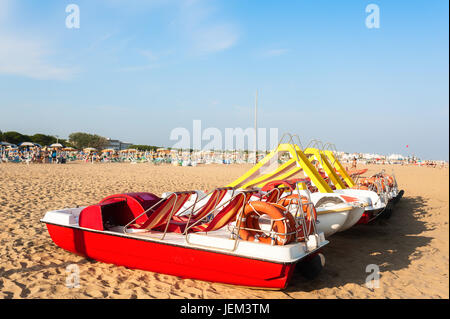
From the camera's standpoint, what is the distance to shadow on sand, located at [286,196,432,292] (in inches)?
184

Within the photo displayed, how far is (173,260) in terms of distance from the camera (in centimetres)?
433

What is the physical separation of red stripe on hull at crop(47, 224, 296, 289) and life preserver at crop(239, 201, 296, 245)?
36 centimetres

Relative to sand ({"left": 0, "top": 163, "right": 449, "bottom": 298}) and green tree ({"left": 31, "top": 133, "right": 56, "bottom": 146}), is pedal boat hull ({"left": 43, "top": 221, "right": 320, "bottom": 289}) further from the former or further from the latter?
green tree ({"left": 31, "top": 133, "right": 56, "bottom": 146})

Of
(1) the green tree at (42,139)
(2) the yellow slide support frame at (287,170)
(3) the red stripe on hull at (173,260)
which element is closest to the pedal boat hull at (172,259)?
(3) the red stripe on hull at (173,260)

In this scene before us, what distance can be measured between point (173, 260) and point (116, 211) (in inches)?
58.6

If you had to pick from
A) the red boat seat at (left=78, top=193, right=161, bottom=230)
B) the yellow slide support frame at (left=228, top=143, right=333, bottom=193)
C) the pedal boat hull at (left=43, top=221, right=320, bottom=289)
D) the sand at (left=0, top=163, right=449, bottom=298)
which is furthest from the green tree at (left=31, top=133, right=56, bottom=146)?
the pedal boat hull at (left=43, top=221, right=320, bottom=289)

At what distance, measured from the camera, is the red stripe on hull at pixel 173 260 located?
12.7 feet

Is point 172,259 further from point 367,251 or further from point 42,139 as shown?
point 42,139

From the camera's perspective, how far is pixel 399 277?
15.9 ft

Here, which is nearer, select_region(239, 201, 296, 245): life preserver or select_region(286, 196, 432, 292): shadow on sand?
select_region(239, 201, 296, 245): life preserver

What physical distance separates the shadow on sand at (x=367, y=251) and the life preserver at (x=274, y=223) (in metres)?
0.76

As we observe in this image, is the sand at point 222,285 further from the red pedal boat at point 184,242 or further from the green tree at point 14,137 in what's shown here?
the green tree at point 14,137

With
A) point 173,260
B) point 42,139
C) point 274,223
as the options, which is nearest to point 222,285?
point 173,260
